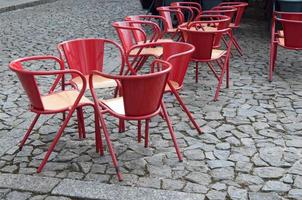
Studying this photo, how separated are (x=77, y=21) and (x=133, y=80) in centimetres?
930

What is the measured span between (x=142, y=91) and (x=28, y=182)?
119cm

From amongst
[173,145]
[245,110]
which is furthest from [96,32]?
[173,145]

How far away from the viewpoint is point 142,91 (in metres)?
3.31

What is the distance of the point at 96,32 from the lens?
10.3 m

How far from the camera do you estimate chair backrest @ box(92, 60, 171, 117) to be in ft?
10.6

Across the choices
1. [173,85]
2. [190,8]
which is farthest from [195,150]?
[190,8]

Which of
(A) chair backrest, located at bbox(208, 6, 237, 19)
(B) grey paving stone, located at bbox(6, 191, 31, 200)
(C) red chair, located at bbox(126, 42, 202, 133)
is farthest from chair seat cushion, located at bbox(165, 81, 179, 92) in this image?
(A) chair backrest, located at bbox(208, 6, 237, 19)

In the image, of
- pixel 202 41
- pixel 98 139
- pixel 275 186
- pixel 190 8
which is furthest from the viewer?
pixel 190 8

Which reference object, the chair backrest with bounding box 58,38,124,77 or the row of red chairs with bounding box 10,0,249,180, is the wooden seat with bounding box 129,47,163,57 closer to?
the row of red chairs with bounding box 10,0,249,180

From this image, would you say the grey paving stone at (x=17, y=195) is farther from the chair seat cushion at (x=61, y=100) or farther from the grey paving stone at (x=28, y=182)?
the chair seat cushion at (x=61, y=100)

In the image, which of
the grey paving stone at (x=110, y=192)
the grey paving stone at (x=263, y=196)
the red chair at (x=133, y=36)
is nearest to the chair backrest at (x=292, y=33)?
the red chair at (x=133, y=36)

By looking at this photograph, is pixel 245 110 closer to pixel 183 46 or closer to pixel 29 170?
pixel 183 46

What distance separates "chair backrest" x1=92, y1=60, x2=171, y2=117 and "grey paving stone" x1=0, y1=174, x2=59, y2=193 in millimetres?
836

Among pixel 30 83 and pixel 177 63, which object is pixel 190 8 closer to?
pixel 177 63
